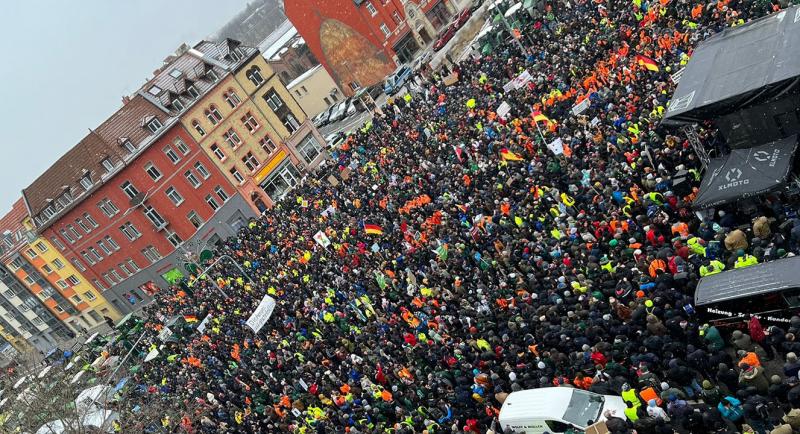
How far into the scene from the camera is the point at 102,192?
190 ft

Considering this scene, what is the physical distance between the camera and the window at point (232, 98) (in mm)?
59125

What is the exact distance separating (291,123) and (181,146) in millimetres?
10668

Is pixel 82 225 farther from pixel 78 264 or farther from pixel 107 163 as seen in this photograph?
pixel 107 163

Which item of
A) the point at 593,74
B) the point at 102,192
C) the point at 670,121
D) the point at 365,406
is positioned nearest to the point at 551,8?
the point at 593,74

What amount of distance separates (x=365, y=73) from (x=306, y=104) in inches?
→ 414

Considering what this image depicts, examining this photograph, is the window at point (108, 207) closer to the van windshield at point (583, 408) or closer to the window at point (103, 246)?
the window at point (103, 246)

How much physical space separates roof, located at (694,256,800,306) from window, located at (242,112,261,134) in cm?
5077

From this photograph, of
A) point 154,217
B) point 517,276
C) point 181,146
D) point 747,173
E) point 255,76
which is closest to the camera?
point 747,173

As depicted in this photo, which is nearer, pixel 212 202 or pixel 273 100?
pixel 212 202

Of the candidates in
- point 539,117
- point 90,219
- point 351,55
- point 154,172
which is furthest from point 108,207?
point 539,117

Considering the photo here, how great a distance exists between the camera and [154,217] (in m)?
58.5

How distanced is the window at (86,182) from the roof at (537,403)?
2081 inches

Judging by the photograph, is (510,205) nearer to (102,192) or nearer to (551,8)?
(551,8)

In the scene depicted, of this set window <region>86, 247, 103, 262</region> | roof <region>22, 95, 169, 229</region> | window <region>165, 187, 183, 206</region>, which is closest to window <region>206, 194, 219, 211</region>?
window <region>165, 187, 183, 206</region>
